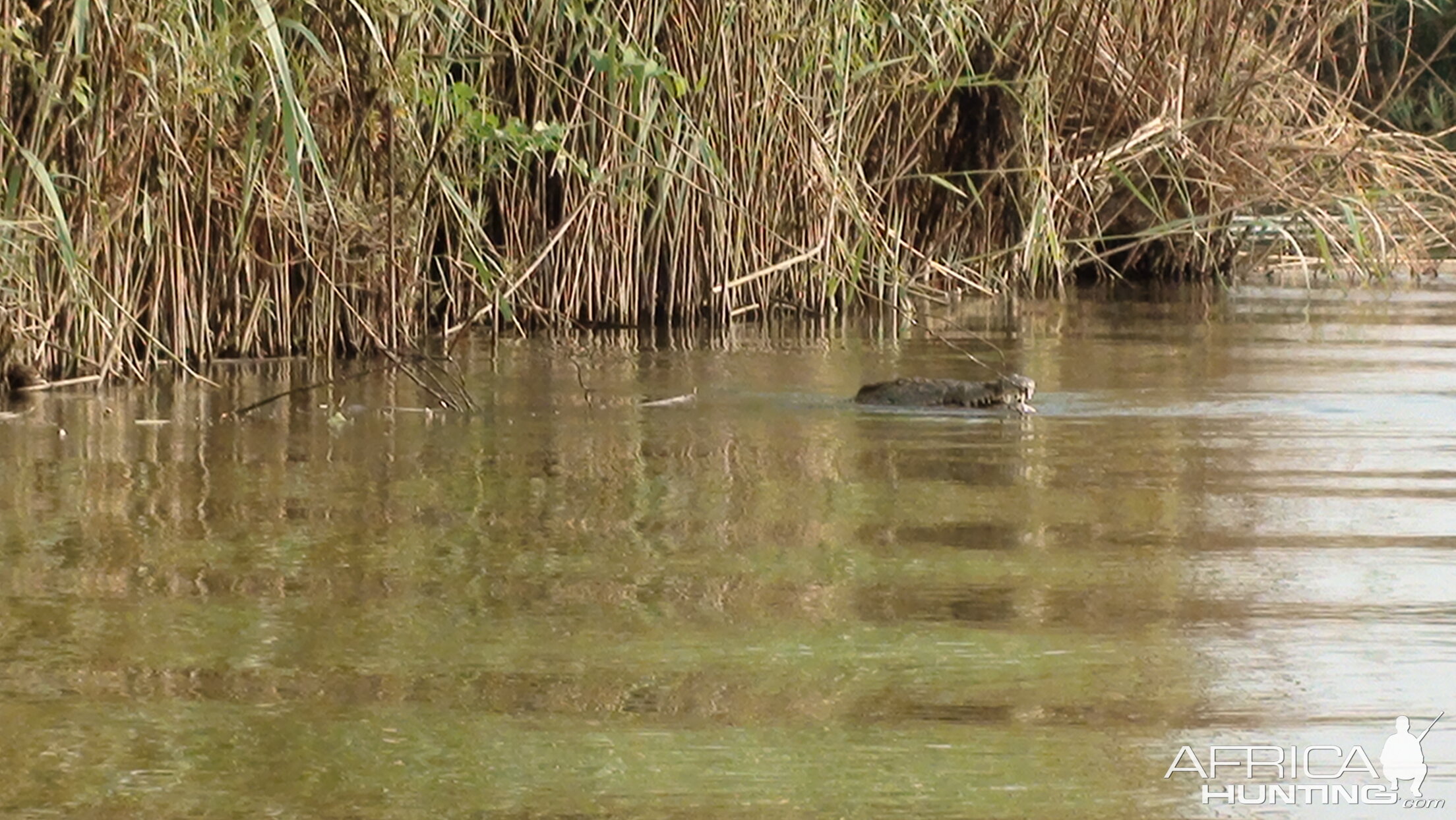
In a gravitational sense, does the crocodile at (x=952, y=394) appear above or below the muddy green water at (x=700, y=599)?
above

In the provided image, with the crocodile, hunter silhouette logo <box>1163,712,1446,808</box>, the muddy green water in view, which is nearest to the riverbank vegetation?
the muddy green water

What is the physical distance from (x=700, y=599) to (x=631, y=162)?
352 cm

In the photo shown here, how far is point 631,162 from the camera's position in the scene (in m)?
6.22

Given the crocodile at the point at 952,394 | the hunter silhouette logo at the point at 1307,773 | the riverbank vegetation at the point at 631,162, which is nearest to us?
the hunter silhouette logo at the point at 1307,773

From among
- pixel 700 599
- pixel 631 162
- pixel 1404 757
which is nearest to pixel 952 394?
pixel 631 162

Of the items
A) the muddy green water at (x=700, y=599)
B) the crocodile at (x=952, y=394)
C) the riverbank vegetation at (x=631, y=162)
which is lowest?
the muddy green water at (x=700, y=599)

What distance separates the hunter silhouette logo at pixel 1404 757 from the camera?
209 cm

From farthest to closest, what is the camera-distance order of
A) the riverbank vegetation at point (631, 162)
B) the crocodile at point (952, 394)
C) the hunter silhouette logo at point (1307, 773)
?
the crocodile at point (952, 394) < the riverbank vegetation at point (631, 162) < the hunter silhouette logo at point (1307, 773)

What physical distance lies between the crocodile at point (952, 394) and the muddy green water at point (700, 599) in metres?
0.09

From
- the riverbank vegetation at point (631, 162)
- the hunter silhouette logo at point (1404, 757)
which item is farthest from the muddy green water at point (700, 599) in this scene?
the riverbank vegetation at point (631, 162)

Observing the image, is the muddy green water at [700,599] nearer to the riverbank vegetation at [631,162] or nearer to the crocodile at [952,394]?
the crocodile at [952,394]

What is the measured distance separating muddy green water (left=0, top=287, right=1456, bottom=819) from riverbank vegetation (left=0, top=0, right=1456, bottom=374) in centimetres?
37

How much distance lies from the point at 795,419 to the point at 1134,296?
3.62 m

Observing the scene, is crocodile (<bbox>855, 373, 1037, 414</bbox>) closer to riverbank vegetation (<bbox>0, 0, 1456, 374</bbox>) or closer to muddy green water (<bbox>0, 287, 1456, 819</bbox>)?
muddy green water (<bbox>0, 287, 1456, 819</bbox>)
